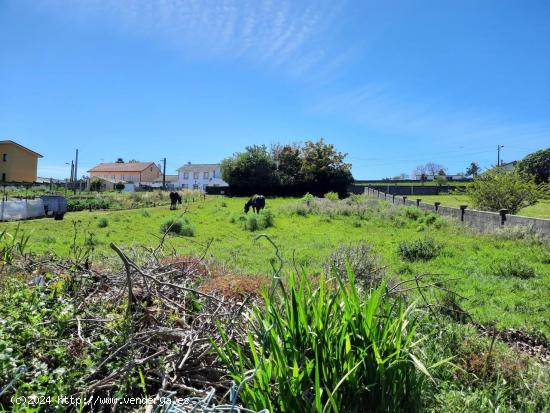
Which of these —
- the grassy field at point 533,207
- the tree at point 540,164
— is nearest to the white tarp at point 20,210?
the grassy field at point 533,207

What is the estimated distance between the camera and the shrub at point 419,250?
1049cm

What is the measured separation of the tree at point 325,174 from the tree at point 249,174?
4815 mm

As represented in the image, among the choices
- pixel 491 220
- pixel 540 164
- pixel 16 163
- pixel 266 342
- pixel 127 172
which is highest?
pixel 540 164

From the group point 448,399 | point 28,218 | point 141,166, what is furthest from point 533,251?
point 141,166

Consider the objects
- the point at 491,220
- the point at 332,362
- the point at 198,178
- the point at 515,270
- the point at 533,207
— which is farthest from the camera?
the point at 198,178

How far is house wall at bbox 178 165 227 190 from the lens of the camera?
96.9 m

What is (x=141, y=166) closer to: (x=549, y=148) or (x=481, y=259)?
(x=549, y=148)

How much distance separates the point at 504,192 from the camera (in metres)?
19.6

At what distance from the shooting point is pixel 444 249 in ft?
37.9

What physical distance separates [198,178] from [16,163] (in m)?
43.4

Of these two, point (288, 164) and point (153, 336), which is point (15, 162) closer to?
point (288, 164)

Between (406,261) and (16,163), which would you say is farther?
(16,163)

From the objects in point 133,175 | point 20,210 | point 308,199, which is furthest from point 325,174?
point 133,175

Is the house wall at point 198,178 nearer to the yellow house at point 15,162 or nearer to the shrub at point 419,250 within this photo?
the yellow house at point 15,162
